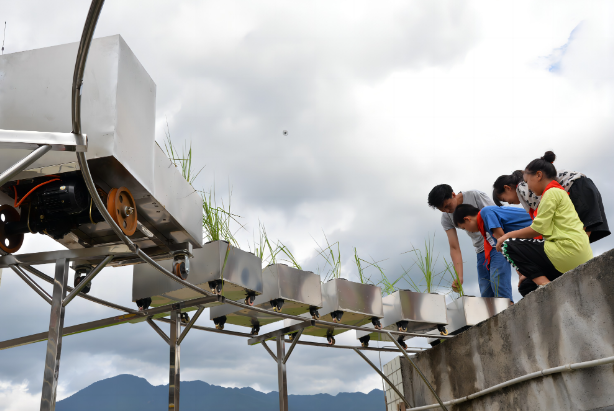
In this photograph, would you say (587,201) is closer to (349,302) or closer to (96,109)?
(349,302)

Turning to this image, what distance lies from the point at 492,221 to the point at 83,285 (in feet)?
8.30

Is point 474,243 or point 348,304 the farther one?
point 474,243

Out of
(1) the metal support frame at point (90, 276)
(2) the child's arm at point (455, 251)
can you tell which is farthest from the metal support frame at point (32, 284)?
(2) the child's arm at point (455, 251)

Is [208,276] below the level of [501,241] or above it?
below

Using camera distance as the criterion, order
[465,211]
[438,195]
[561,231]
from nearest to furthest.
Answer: [561,231], [465,211], [438,195]

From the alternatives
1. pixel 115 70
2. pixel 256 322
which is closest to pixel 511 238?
pixel 256 322

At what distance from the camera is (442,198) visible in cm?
404

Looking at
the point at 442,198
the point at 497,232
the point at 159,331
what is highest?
the point at 442,198

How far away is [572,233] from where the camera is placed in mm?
2547

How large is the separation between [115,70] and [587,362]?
219 centimetres

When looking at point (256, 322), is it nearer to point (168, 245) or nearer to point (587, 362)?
point (168, 245)

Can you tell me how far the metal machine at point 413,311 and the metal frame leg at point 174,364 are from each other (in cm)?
156

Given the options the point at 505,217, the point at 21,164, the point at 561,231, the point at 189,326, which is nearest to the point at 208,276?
the point at 189,326

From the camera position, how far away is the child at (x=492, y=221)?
346cm
